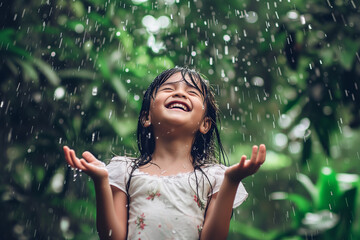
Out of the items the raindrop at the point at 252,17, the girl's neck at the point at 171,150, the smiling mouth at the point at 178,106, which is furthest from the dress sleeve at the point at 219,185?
the raindrop at the point at 252,17

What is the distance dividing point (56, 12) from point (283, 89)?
259 cm

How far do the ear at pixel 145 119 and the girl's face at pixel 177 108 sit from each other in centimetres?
3

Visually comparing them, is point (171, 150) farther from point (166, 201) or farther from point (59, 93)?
point (59, 93)

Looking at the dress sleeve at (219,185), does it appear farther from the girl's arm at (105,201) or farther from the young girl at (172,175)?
the girl's arm at (105,201)

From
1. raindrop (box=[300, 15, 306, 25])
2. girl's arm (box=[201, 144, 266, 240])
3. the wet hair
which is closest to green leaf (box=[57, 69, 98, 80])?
the wet hair

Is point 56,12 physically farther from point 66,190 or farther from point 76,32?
point 66,190

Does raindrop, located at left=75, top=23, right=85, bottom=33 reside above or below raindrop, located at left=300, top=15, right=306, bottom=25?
above

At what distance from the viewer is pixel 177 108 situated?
5.68 feet

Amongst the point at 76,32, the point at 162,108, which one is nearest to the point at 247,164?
the point at 162,108

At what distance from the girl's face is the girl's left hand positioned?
0.35m

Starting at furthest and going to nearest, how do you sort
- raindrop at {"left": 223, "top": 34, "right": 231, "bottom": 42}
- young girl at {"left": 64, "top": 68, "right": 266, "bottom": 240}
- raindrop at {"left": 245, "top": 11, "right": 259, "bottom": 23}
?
raindrop at {"left": 245, "top": 11, "right": 259, "bottom": 23}, raindrop at {"left": 223, "top": 34, "right": 231, "bottom": 42}, young girl at {"left": 64, "top": 68, "right": 266, "bottom": 240}

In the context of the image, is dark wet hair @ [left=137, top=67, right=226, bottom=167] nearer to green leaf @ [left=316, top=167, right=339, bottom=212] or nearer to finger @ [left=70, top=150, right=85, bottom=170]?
finger @ [left=70, top=150, right=85, bottom=170]

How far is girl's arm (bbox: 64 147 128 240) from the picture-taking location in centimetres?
145

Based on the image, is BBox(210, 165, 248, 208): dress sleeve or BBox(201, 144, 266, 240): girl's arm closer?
BBox(201, 144, 266, 240): girl's arm
